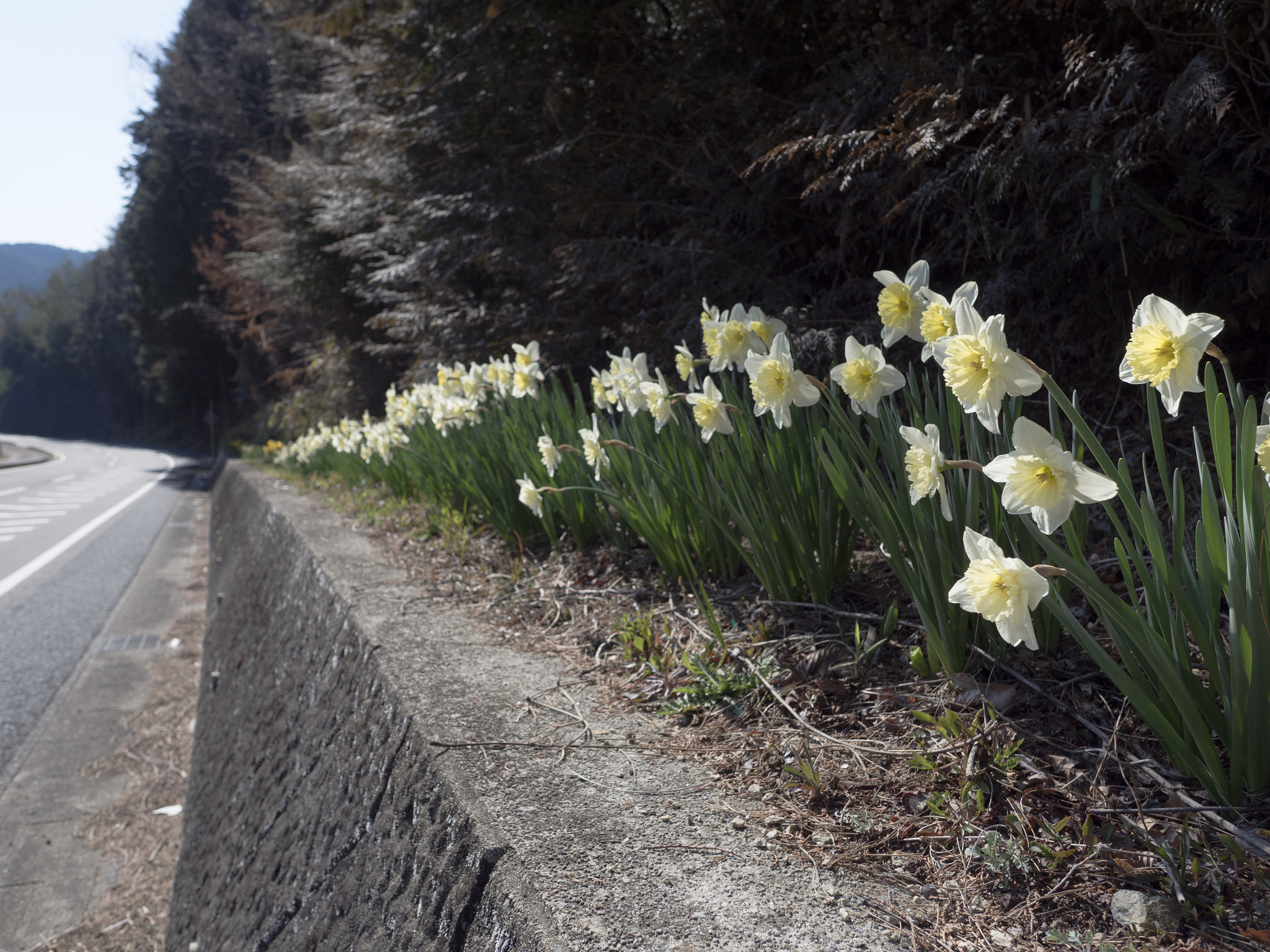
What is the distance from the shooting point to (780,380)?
1.75 meters

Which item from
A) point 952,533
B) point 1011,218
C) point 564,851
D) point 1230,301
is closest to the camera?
point 564,851

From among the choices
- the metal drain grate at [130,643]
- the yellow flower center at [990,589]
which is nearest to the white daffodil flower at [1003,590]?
the yellow flower center at [990,589]

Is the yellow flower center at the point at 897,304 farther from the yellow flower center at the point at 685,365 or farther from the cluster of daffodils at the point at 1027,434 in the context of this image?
the yellow flower center at the point at 685,365

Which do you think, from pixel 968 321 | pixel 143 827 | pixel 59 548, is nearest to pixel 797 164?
pixel 968 321

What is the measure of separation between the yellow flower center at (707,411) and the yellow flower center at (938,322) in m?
0.60

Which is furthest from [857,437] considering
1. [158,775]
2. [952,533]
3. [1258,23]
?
[158,775]

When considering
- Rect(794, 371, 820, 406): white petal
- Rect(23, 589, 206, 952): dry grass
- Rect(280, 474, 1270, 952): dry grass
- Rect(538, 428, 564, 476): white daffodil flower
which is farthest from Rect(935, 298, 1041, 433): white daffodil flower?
Rect(23, 589, 206, 952): dry grass

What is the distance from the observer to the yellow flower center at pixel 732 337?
197cm

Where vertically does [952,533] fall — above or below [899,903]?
above

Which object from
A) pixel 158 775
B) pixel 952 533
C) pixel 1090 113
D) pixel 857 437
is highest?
pixel 1090 113

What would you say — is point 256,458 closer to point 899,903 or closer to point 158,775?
point 158,775

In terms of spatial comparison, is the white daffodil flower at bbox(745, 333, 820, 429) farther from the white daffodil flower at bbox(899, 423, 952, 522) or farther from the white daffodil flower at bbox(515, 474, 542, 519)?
the white daffodil flower at bbox(515, 474, 542, 519)

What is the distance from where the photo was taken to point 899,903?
110 centimetres

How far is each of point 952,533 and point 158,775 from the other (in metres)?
4.20
